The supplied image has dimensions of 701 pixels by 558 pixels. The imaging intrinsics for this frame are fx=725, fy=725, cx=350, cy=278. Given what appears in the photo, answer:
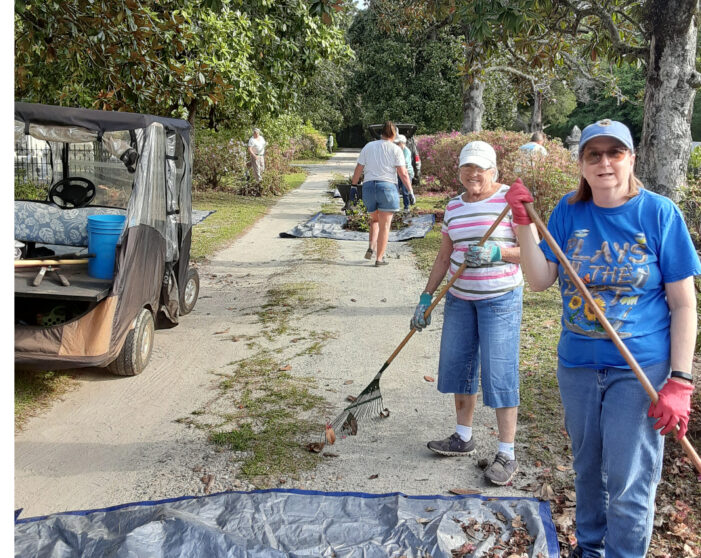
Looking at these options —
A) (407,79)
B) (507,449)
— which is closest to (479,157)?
(507,449)

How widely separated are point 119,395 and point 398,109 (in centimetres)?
2717

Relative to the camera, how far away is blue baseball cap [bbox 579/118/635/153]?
2.83 meters

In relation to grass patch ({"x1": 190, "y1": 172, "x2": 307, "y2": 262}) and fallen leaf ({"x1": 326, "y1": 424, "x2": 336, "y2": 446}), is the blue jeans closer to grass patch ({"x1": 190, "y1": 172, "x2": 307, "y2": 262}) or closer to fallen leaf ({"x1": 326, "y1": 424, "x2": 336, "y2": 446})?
fallen leaf ({"x1": 326, "y1": 424, "x2": 336, "y2": 446})

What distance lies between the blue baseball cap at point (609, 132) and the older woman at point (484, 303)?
1.27 m

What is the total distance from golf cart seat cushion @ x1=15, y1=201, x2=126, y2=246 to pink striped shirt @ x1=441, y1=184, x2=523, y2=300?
4368 millimetres

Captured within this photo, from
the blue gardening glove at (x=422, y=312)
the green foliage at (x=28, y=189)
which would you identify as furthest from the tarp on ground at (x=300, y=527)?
the green foliage at (x=28, y=189)

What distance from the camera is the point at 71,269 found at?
20.7ft

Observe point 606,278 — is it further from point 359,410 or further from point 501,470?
point 359,410

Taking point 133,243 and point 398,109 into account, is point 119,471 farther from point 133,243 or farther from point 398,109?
point 398,109

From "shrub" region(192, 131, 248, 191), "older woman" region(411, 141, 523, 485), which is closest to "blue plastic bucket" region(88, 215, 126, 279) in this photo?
"older woman" region(411, 141, 523, 485)

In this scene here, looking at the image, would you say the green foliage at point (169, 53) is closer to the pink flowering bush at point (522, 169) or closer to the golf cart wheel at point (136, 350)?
the golf cart wheel at point (136, 350)

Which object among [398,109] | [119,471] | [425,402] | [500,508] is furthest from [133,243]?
[398,109]

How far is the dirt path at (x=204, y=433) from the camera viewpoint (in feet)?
14.3

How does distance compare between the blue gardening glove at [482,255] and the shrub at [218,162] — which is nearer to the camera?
the blue gardening glove at [482,255]
